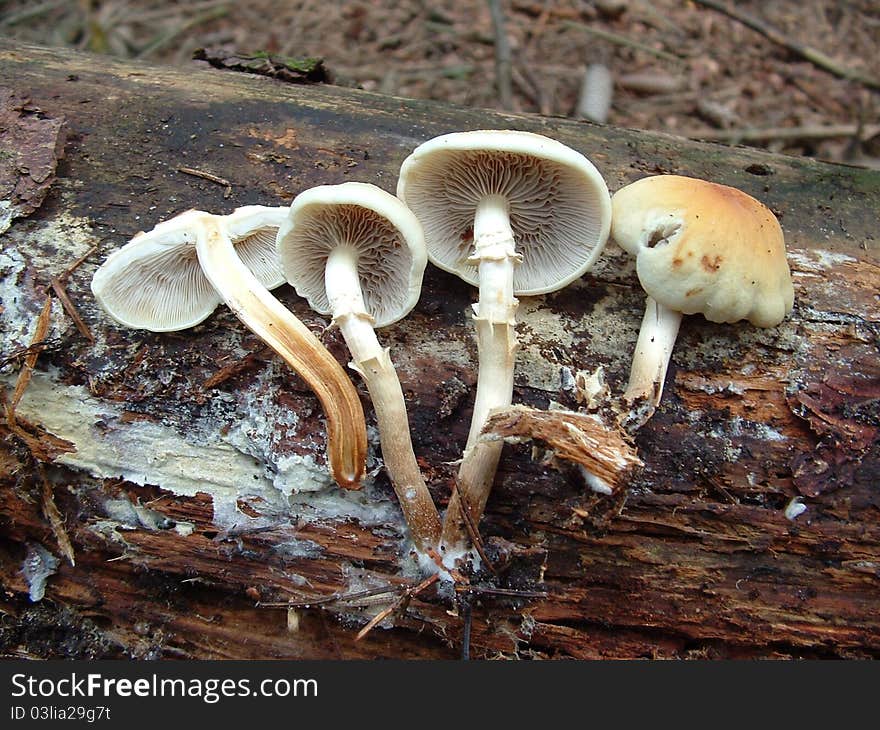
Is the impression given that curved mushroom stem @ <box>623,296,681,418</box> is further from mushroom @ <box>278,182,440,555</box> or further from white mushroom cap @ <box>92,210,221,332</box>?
white mushroom cap @ <box>92,210,221,332</box>

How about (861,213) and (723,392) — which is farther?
(861,213)

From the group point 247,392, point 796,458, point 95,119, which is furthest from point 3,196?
point 796,458

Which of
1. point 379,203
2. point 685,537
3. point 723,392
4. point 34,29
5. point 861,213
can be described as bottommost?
point 685,537

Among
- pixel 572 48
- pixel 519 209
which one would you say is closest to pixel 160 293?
pixel 519 209

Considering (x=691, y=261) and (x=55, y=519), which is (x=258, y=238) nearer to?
(x=55, y=519)

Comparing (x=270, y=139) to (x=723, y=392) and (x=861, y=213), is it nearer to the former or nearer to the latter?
(x=723, y=392)

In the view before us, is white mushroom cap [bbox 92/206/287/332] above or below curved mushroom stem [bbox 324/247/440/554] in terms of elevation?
above

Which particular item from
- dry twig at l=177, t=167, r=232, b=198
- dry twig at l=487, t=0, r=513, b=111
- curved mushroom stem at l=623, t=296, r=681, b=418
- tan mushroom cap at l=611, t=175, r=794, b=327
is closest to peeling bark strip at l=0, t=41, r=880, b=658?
curved mushroom stem at l=623, t=296, r=681, b=418
